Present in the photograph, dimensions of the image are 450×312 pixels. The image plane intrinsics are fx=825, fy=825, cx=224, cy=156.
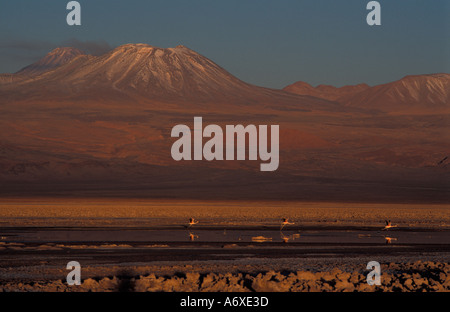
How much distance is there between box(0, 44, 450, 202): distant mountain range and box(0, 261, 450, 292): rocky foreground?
60.8 metres

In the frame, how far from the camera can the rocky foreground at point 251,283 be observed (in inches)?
630

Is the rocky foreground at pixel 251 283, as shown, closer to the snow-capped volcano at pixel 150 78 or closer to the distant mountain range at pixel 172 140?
the distant mountain range at pixel 172 140

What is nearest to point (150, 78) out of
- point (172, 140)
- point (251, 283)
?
point (172, 140)

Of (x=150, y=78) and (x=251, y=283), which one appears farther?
(x=150, y=78)

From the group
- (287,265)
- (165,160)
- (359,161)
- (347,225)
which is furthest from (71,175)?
(287,265)

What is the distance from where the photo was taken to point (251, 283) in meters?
16.5

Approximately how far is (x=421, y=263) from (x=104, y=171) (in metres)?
91.8

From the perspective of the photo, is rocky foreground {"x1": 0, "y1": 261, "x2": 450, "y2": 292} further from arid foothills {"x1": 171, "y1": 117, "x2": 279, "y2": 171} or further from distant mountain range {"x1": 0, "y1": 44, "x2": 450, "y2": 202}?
arid foothills {"x1": 171, "y1": 117, "x2": 279, "y2": 171}

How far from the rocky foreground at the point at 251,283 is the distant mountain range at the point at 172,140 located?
60804 millimetres

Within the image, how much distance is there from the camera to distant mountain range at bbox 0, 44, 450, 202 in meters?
93.5

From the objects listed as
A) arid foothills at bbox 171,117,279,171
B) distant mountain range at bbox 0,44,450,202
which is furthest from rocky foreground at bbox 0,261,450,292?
arid foothills at bbox 171,117,279,171

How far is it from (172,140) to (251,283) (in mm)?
117410

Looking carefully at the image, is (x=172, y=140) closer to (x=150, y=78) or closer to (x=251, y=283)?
(x=150, y=78)
